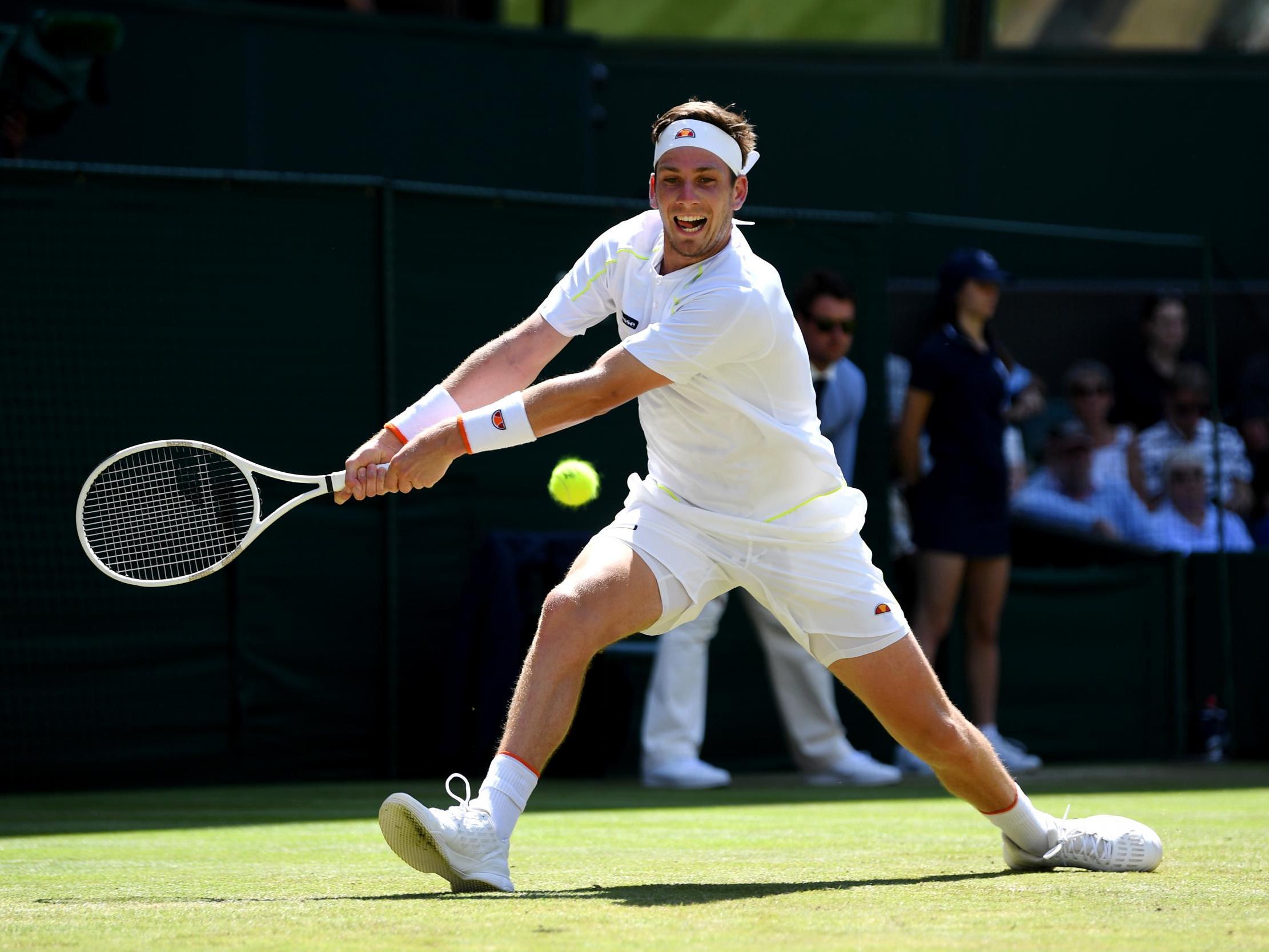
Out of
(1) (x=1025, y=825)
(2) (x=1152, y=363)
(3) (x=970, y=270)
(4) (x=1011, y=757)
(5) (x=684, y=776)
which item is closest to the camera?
(1) (x=1025, y=825)

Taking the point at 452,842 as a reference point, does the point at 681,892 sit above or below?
below

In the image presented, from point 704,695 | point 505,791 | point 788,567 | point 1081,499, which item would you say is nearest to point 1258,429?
point 1081,499

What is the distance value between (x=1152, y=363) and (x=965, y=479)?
243 centimetres

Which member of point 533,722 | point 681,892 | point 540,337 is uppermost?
point 540,337

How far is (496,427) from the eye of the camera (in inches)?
Result: 165

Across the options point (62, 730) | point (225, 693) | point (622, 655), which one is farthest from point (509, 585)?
point (62, 730)

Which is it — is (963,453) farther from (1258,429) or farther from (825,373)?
(1258,429)

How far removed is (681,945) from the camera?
11.1 ft

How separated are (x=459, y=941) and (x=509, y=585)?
14.5 ft

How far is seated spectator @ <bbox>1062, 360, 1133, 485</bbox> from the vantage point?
962 centimetres

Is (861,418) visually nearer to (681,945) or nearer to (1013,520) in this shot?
(1013,520)

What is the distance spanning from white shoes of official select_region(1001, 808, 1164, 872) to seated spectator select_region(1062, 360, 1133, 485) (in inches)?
205

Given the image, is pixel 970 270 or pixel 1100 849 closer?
pixel 1100 849

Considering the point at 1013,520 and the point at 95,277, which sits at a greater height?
the point at 95,277
